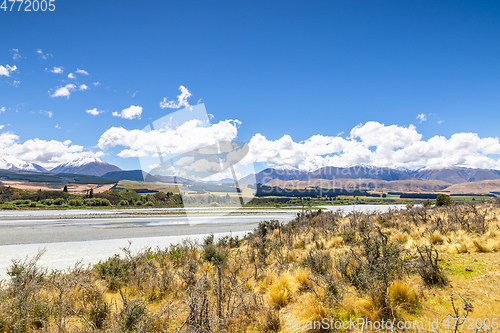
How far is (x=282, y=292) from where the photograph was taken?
19.6 feet

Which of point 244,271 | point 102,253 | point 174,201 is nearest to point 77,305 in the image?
point 244,271

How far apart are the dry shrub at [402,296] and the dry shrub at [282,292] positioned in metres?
2.24

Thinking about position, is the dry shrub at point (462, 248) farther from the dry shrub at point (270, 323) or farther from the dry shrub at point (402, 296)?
the dry shrub at point (270, 323)

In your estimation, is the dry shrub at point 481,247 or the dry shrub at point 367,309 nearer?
the dry shrub at point 367,309

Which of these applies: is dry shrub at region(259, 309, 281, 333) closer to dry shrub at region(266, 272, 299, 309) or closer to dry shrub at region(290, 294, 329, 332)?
dry shrub at region(290, 294, 329, 332)

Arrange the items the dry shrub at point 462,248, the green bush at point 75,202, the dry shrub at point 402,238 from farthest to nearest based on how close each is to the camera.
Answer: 1. the green bush at point 75,202
2. the dry shrub at point 402,238
3. the dry shrub at point 462,248

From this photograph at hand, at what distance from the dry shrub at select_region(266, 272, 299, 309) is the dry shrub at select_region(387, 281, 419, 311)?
224 cm

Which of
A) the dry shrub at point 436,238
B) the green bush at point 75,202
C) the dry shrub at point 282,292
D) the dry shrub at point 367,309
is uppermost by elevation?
the dry shrub at point 436,238

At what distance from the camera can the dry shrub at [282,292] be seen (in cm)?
579

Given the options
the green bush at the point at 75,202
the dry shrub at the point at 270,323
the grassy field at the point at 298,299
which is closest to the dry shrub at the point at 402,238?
the grassy field at the point at 298,299

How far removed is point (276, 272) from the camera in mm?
7637

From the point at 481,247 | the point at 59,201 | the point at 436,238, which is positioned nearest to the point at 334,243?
the point at 436,238

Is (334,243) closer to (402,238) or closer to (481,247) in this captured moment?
(402,238)

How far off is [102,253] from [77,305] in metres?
10.5
